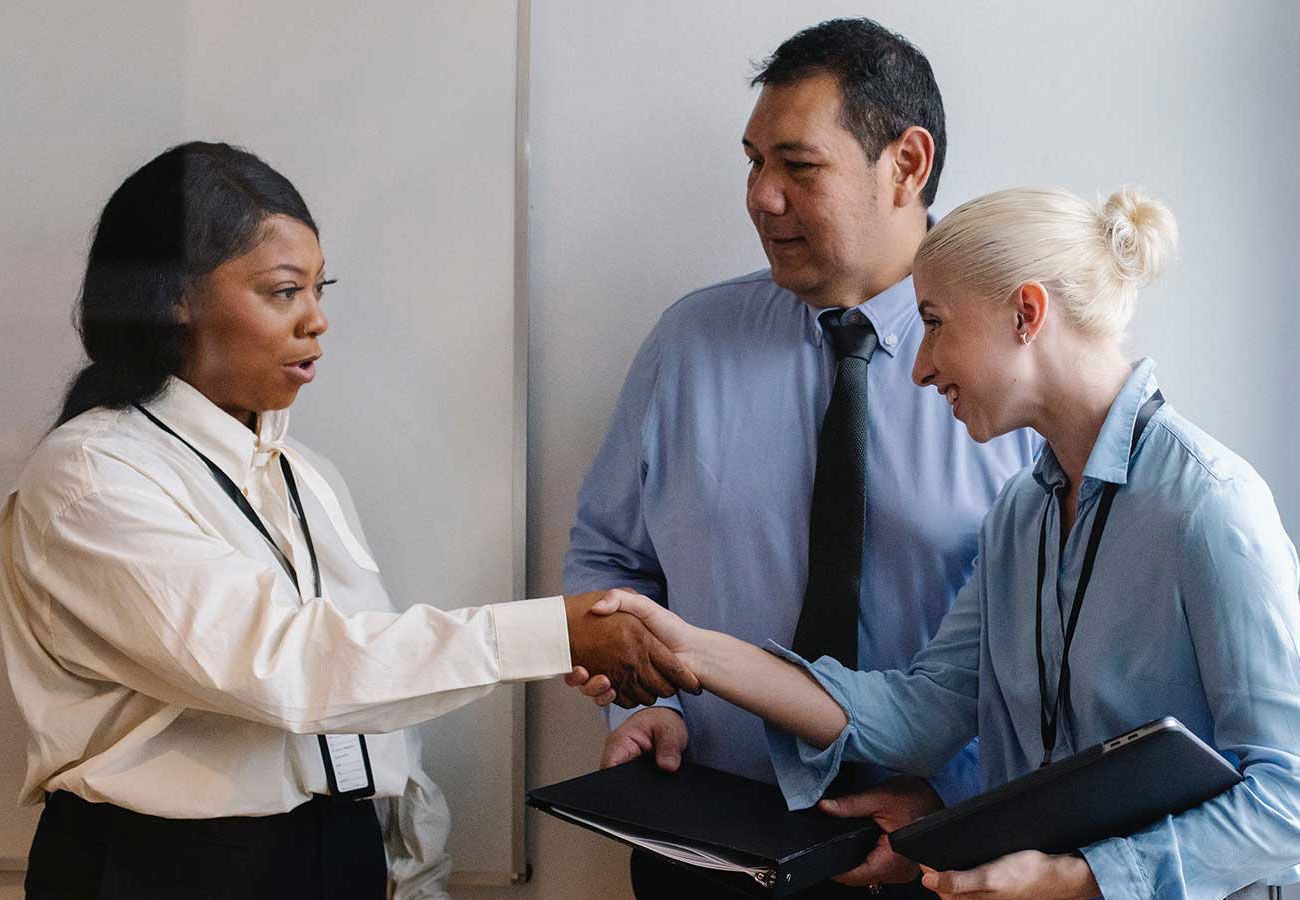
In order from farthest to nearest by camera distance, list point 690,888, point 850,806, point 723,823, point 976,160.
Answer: point 976,160, point 690,888, point 850,806, point 723,823

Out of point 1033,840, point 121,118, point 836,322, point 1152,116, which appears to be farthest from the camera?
point 1152,116

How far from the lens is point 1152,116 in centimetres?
198

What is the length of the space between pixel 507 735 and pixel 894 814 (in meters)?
0.61

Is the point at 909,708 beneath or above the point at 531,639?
beneath

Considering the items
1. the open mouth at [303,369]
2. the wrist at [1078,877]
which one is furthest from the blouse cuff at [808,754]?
the open mouth at [303,369]

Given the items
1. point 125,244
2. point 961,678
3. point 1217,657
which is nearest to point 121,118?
point 125,244

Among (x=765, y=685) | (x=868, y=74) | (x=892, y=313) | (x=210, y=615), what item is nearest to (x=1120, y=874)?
(x=765, y=685)

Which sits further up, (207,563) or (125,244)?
(125,244)

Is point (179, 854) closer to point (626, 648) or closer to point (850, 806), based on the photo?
point (626, 648)

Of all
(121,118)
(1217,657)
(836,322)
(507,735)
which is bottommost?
(507,735)

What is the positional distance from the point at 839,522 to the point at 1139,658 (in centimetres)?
51

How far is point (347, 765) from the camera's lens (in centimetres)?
161

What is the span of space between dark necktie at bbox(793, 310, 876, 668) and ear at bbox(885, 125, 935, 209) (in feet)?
0.72

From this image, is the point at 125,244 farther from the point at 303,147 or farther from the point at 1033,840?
the point at 1033,840
